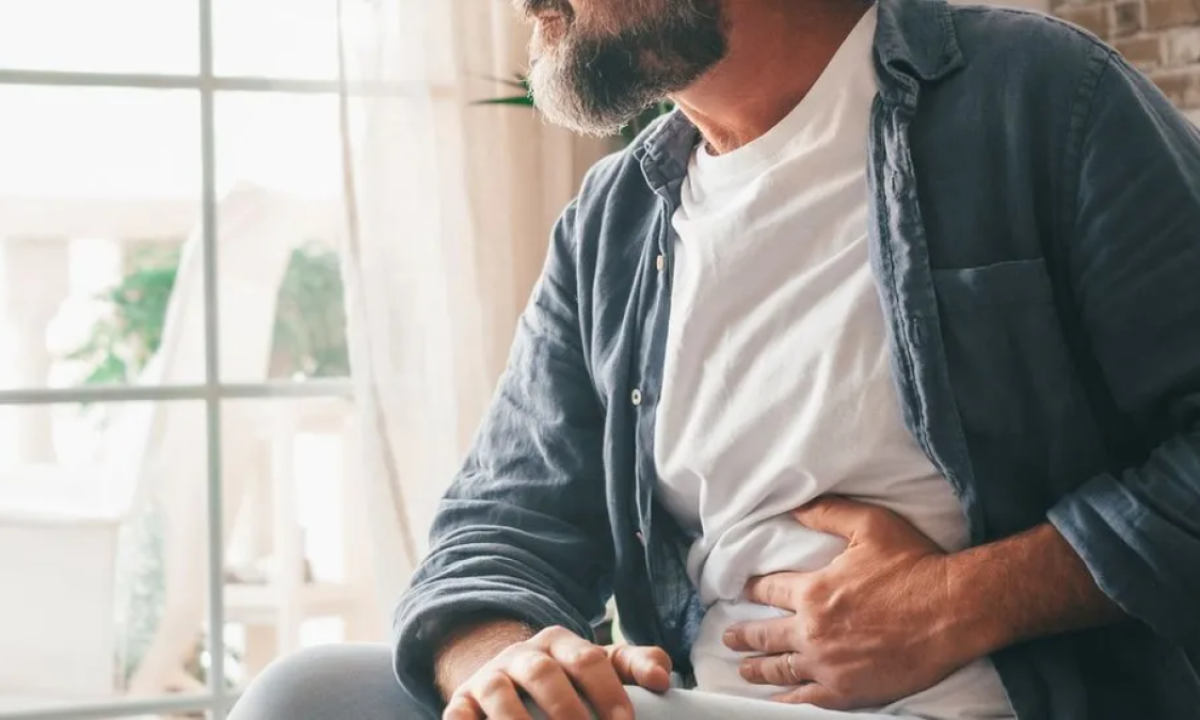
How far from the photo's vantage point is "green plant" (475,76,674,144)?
209cm

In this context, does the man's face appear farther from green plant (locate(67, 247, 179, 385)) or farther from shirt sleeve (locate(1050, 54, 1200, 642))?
green plant (locate(67, 247, 179, 385))

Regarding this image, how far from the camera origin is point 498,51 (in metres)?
2.19

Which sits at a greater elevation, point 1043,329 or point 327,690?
point 1043,329

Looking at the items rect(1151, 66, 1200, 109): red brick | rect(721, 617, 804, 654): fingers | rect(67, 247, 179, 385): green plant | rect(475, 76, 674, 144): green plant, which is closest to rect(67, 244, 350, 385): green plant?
rect(67, 247, 179, 385): green plant

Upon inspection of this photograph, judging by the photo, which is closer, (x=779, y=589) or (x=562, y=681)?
(x=562, y=681)

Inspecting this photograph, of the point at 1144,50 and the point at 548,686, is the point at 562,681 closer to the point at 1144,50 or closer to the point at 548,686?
the point at 548,686

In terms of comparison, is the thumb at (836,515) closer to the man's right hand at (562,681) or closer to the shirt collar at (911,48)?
the man's right hand at (562,681)

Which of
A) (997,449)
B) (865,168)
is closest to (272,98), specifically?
(865,168)

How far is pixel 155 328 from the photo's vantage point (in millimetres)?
2500

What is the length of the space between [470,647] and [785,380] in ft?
1.15

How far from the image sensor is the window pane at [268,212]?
242 cm

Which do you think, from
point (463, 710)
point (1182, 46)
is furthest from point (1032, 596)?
point (1182, 46)

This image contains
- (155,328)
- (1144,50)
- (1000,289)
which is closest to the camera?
(1000,289)

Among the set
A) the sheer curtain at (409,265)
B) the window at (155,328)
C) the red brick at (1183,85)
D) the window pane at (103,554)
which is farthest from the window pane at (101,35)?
the red brick at (1183,85)
